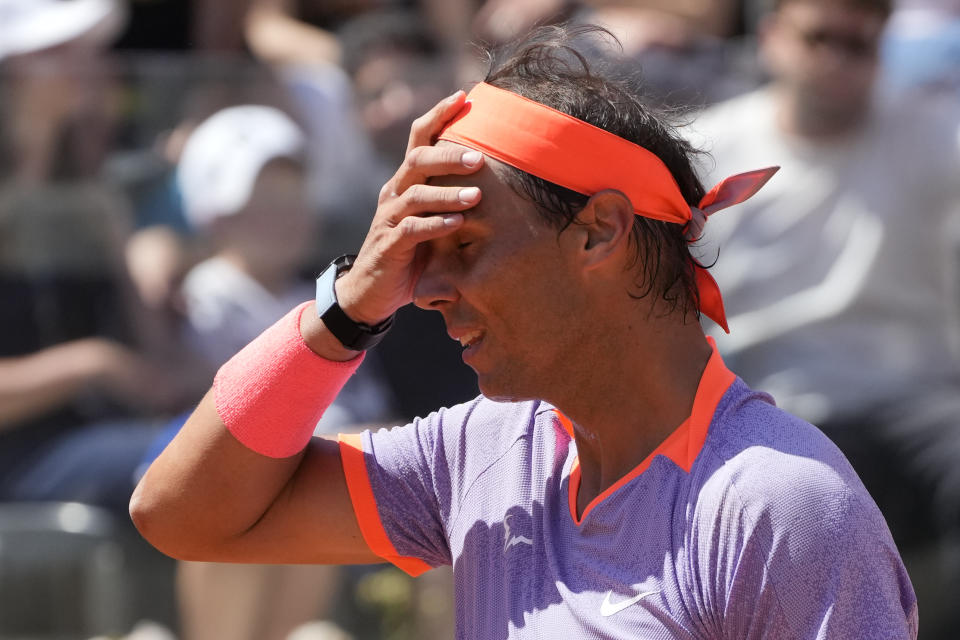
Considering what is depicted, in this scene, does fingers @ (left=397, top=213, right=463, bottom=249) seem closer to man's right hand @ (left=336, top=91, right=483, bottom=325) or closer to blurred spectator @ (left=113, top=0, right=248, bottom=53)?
man's right hand @ (left=336, top=91, right=483, bottom=325)

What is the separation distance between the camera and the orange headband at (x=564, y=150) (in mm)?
1686

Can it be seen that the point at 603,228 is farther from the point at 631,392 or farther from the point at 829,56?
the point at 829,56

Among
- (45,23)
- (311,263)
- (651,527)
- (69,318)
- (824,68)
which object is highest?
(651,527)

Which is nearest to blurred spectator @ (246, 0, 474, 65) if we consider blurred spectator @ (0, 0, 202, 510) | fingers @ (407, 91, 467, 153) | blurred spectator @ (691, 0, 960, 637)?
blurred spectator @ (0, 0, 202, 510)

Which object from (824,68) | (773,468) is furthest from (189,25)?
(773,468)

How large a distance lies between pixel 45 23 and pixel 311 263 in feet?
4.06

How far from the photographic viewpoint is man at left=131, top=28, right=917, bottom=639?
4.98 ft

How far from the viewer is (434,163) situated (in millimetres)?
1702

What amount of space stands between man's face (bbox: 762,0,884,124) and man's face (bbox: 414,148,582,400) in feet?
9.40

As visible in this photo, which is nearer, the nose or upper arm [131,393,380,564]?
the nose

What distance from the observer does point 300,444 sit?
6.29 feet

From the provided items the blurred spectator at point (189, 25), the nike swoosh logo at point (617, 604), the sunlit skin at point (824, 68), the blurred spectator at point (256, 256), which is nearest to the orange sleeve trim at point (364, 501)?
the nike swoosh logo at point (617, 604)

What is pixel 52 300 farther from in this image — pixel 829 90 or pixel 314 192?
pixel 829 90

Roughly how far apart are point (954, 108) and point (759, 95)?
65 centimetres
